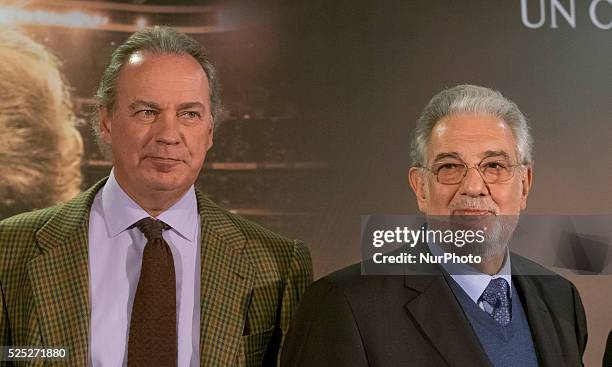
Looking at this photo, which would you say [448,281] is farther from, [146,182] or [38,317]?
[38,317]

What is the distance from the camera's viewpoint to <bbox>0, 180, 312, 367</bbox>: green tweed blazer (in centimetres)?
207

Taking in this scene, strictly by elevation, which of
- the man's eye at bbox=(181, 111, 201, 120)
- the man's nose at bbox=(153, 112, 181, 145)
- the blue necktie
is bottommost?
the blue necktie

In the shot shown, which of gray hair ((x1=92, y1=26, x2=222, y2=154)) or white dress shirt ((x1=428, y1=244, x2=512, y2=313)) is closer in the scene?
white dress shirt ((x1=428, y1=244, x2=512, y2=313))

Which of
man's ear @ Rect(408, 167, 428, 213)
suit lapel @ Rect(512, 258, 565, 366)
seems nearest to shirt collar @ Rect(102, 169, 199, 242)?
man's ear @ Rect(408, 167, 428, 213)

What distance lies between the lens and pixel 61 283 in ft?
6.86

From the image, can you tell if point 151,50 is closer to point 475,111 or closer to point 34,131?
point 34,131

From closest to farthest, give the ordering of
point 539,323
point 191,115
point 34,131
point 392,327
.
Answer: point 392,327 < point 539,323 < point 191,115 < point 34,131

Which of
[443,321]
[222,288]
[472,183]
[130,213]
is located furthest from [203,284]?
[472,183]

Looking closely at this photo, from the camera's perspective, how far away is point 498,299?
2074 mm

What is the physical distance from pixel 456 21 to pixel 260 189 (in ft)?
2.57

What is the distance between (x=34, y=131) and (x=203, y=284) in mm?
770

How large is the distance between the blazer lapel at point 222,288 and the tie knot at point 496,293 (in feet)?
1.97

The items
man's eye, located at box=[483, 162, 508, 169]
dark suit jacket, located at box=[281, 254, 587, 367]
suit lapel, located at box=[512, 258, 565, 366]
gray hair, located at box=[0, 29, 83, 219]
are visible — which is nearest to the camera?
dark suit jacket, located at box=[281, 254, 587, 367]

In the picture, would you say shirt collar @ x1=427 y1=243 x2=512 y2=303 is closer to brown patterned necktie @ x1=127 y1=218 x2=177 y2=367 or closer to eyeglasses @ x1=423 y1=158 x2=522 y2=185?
eyeglasses @ x1=423 y1=158 x2=522 y2=185
